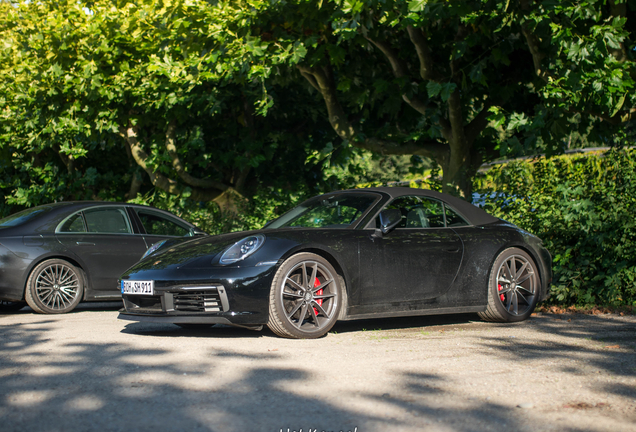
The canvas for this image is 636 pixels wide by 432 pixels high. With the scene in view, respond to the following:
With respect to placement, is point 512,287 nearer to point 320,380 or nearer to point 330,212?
point 330,212

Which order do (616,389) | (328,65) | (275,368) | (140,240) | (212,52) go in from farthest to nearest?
(328,65), (212,52), (140,240), (275,368), (616,389)

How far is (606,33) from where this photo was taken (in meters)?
6.82

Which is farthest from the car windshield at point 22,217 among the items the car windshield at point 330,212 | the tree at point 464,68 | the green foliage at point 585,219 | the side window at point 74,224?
the green foliage at point 585,219

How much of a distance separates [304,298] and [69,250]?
Result: 390cm

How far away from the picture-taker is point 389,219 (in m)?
5.72

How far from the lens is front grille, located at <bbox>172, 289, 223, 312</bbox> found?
5.10 m

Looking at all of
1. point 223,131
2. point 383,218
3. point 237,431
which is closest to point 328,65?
point 223,131

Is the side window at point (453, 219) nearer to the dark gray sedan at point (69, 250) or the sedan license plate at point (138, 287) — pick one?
the sedan license plate at point (138, 287)

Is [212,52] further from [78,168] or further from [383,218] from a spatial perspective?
[78,168]

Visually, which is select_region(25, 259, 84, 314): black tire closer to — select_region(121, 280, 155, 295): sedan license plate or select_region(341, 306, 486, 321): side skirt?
select_region(121, 280, 155, 295): sedan license plate

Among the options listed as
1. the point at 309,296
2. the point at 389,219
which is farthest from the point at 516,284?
the point at 309,296

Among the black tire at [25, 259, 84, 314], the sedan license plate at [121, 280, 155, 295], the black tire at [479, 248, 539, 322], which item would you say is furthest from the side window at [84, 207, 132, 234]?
the black tire at [479, 248, 539, 322]

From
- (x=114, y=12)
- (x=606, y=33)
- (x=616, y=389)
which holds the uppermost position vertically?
(x=114, y=12)

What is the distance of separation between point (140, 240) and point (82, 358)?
13.8 feet
